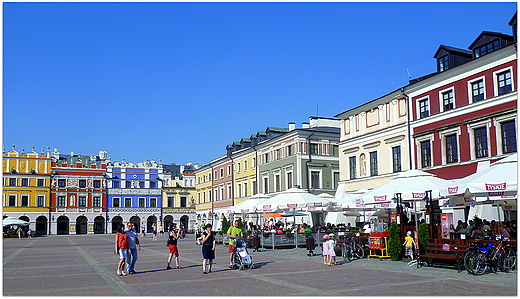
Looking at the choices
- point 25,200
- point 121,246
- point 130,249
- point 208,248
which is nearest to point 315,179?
point 208,248

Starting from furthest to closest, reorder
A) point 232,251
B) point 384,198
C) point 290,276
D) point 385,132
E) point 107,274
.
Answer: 1. point 385,132
2. point 384,198
3. point 232,251
4. point 107,274
5. point 290,276

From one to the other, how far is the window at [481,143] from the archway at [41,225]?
6579 cm

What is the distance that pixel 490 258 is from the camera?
14266 mm

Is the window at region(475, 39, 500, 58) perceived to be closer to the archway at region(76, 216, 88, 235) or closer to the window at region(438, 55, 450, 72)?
the window at region(438, 55, 450, 72)

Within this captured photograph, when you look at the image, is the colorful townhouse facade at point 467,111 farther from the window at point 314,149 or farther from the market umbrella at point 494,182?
the window at point 314,149

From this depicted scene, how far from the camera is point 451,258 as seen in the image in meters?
15.5

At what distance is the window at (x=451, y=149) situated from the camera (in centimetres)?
2978

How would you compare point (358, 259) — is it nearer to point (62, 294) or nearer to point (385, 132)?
point (62, 294)

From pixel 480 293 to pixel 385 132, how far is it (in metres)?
25.2

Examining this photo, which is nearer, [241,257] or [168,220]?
[241,257]

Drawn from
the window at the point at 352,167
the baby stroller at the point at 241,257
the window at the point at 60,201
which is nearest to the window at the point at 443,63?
the window at the point at 352,167

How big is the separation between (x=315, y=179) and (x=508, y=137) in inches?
949

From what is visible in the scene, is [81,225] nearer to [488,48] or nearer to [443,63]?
[443,63]

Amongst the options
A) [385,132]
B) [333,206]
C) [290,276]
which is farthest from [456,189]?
[385,132]
